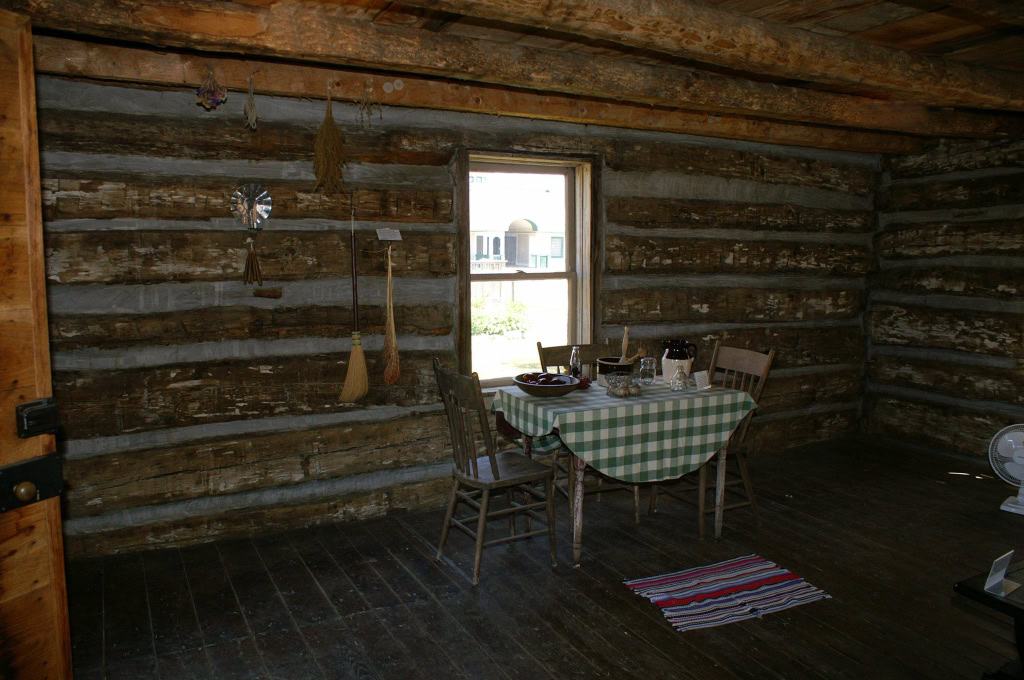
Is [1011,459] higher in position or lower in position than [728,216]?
lower

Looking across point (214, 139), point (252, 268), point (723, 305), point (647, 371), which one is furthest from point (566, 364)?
point (214, 139)

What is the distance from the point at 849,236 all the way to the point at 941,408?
5.57ft

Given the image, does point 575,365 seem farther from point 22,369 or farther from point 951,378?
point 951,378

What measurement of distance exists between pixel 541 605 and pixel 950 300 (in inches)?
189

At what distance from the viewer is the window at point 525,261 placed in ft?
16.2

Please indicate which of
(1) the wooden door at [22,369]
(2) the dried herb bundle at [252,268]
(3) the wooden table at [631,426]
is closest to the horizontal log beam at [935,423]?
(3) the wooden table at [631,426]

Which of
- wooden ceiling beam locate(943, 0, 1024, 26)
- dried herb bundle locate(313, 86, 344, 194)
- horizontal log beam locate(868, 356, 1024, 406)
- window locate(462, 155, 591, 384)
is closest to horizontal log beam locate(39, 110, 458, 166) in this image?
dried herb bundle locate(313, 86, 344, 194)

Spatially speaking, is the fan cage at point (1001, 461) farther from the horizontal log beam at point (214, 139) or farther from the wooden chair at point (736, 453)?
the horizontal log beam at point (214, 139)

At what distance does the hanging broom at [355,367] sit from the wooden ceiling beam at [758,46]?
2.01m

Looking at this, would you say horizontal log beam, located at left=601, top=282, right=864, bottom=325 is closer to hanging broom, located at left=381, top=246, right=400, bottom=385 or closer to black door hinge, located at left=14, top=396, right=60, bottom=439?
hanging broom, located at left=381, top=246, right=400, bottom=385

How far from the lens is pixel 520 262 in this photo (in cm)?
511

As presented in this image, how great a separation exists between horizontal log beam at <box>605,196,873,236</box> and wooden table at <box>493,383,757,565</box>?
176cm

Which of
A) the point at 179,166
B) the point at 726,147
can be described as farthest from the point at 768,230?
the point at 179,166

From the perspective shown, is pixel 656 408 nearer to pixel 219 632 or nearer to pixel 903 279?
pixel 219 632
